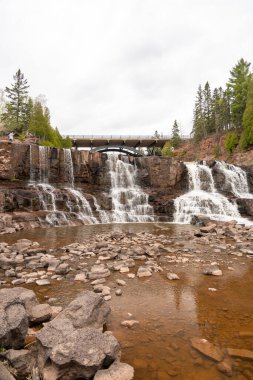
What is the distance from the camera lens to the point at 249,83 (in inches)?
2239

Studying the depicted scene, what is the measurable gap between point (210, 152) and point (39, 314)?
210ft

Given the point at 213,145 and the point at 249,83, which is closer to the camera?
the point at 249,83

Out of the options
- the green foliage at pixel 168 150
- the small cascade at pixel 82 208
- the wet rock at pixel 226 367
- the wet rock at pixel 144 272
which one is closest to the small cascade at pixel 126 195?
the small cascade at pixel 82 208

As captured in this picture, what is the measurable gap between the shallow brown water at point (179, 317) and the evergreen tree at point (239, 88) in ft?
188

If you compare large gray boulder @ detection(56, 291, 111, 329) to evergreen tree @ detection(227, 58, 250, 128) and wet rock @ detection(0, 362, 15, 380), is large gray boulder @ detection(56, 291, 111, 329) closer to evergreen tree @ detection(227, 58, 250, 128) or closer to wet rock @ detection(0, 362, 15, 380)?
wet rock @ detection(0, 362, 15, 380)

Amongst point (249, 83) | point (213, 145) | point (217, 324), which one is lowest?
point (217, 324)

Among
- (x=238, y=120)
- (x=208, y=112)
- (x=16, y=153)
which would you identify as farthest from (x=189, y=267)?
(x=208, y=112)

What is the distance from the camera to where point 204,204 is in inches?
1134

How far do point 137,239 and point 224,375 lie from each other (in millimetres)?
10566

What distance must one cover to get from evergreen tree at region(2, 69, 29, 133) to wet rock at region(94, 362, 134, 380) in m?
57.0

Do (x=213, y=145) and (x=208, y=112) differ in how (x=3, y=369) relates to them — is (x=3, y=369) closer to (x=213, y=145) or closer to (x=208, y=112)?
(x=213, y=145)

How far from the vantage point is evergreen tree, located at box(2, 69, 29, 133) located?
55.4 meters

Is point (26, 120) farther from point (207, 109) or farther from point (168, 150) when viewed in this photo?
point (207, 109)

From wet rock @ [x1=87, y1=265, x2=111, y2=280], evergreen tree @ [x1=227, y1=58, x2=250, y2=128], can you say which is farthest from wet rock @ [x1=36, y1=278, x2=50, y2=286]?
evergreen tree @ [x1=227, y1=58, x2=250, y2=128]
